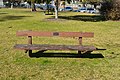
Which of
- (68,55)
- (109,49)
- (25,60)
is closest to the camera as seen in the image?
(25,60)

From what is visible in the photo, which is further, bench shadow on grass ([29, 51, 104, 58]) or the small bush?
the small bush

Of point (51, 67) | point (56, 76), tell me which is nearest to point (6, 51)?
point (51, 67)

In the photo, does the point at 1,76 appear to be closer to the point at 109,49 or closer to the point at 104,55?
the point at 104,55

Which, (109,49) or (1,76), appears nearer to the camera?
(1,76)

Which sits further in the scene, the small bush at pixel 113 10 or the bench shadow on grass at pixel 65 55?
the small bush at pixel 113 10

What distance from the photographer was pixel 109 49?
13141mm

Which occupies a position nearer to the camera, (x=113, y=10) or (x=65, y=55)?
(x=65, y=55)

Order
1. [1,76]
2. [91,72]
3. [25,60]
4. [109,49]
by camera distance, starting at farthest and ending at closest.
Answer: [109,49] < [25,60] < [91,72] < [1,76]

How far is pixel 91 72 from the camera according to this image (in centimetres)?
907

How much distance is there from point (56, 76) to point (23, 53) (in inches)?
141

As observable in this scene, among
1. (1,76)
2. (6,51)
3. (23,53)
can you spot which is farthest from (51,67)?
(6,51)

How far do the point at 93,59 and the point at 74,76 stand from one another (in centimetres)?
247

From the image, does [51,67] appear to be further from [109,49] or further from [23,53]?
[109,49]

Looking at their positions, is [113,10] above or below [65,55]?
above
